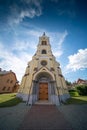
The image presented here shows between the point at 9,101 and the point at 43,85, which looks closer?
the point at 9,101

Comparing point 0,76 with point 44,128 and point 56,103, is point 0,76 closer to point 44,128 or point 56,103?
point 56,103

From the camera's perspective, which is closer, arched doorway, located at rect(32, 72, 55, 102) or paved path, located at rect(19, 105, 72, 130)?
paved path, located at rect(19, 105, 72, 130)

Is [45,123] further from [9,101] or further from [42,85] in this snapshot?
[9,101]

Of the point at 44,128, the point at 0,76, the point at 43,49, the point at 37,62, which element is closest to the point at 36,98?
the point at 37,62

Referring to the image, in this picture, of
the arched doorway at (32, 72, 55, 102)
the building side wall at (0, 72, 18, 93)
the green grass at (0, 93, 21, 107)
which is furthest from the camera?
the building side wall at (0, 72, 18, 93)

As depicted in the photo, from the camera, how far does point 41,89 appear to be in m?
14.1

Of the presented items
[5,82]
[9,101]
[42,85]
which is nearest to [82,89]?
[42,85]

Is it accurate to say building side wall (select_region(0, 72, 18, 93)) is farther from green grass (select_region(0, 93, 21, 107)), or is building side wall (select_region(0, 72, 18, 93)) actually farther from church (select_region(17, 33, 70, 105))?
church (select_region(17, 33, 70, 105))

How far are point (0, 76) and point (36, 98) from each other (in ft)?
70.1

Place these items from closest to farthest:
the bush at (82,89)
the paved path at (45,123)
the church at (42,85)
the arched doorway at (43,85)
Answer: the paved path at (45,123)
the church at (42,85)
the arched doorway at (43,85)
the bush at (82,89)

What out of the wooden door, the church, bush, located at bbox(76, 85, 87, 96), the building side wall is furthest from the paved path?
the building side wall

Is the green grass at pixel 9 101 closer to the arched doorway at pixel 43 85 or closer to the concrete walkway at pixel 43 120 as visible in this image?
the arched doorway at pixel 43 85

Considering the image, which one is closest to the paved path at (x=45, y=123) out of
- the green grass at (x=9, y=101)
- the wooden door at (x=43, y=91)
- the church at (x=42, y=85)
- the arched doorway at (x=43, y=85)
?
the green grass at (x=9, y=101)

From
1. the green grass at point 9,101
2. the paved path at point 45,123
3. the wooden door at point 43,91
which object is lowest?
the paved path at point 45,123
